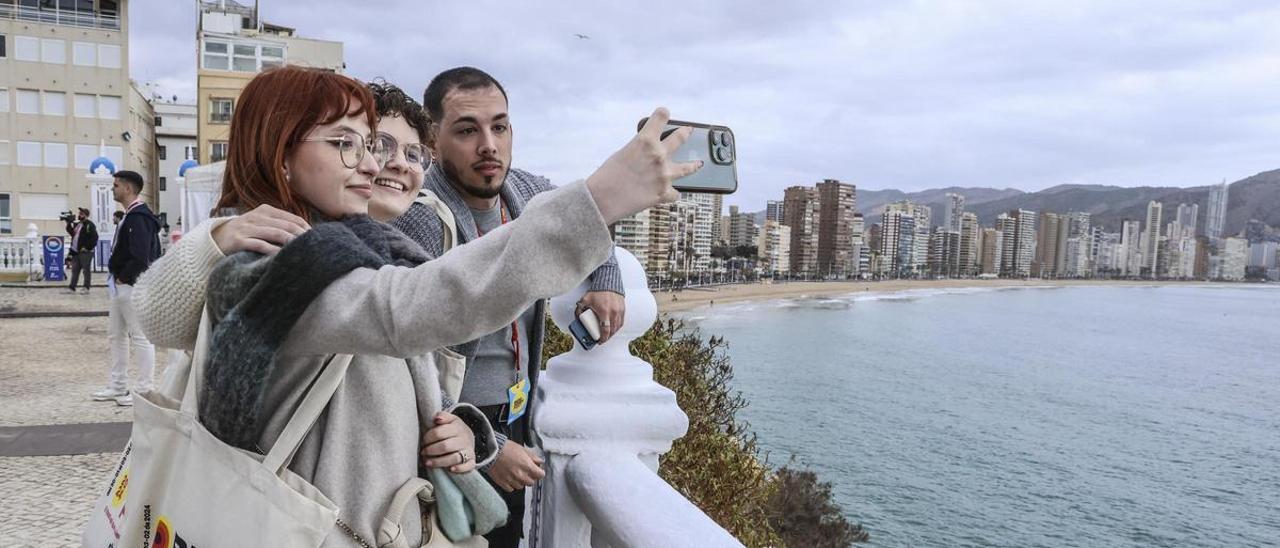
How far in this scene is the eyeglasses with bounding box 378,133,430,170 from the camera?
62.5 inches

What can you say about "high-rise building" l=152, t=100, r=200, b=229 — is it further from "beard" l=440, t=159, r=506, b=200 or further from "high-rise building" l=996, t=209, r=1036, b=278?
"high-rise building" l=996, t=209, r=1036, b=278

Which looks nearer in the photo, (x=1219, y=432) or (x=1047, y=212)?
(x=1219, y=432)

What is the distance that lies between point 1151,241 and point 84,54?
647 ft

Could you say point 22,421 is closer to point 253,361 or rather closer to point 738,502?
point 738,502

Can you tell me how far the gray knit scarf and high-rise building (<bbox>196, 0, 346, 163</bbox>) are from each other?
29.7 m

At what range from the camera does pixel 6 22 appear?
29.9 meters

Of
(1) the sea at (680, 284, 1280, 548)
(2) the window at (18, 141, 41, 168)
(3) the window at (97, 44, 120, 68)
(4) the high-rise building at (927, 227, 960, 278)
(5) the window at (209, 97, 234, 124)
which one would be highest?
(3) the window at (97, 44, 120, 68)

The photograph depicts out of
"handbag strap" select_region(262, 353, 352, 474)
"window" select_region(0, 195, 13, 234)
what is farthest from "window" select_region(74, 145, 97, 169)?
"handbag strap" select_region(262, 353, 352, 474)

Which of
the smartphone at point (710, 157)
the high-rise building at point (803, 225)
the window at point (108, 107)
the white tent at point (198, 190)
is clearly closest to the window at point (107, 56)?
the window at point (108, 107)

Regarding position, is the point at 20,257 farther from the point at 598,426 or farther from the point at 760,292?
the point at 760,292

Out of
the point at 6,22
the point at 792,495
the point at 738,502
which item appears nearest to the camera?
the point at 738,502

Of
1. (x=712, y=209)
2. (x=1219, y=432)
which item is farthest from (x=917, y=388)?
(x=712, y=209)

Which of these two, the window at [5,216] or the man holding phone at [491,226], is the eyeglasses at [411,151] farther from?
the window at [5,216]

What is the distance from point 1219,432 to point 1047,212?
15812cm
